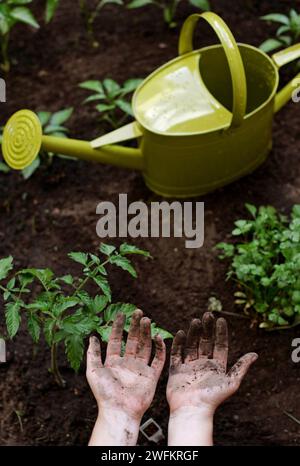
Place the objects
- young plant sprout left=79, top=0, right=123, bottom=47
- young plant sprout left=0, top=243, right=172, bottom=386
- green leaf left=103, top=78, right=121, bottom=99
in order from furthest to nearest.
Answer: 1. young plant sprout left=79, top=0, right=123, bottom=47
2. green leaf left=103, top=78, right=121, bottom=99
3. young plant sprout left=0, top=243, right=172, bottom=386

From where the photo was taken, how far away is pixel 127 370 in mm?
1779

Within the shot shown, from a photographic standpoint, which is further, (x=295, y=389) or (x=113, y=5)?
(x=113, y=5)

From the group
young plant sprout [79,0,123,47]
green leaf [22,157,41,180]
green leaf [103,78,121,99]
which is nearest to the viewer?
green leaf [22,157,41,180]

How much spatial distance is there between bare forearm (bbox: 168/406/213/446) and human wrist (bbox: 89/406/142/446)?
93 millimetres

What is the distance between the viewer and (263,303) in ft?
7.16

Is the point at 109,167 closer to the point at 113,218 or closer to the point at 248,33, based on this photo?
the point at 113,218

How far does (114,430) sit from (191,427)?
7.1 inches

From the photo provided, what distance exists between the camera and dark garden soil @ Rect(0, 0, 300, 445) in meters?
2.08

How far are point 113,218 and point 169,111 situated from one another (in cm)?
43

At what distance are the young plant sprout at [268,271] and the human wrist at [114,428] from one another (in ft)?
1.98

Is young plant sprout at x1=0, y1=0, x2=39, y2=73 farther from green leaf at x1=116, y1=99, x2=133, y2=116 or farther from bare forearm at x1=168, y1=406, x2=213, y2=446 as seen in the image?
bare forearm at x1=168, y1=406, x2=213, y2=446

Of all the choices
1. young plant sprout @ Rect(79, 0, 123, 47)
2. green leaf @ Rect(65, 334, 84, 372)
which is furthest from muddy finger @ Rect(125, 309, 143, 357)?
young plant sprout @ Rect(79, 0, 123, 47)

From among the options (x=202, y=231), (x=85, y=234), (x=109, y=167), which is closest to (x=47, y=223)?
(x=85, y=234)

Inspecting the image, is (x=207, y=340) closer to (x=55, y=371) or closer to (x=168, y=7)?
(x=55, y=371)
